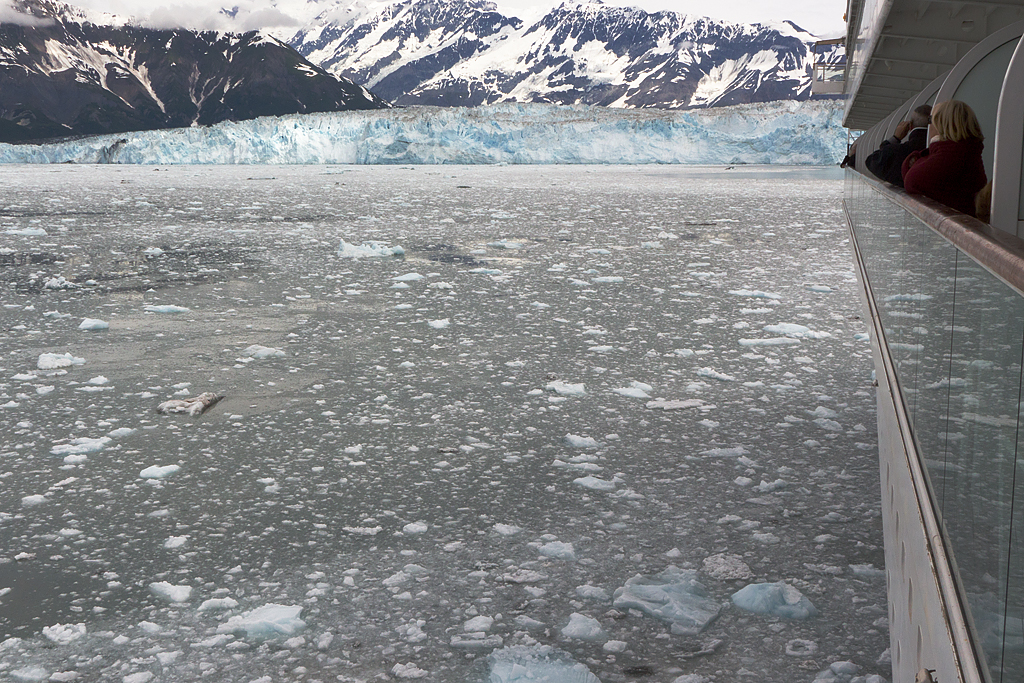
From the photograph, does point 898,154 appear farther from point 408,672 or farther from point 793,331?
point 408,672

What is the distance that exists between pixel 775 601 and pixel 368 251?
638cm

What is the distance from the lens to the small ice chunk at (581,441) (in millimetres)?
2943

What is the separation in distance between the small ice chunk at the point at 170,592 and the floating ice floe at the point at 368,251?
5.81m

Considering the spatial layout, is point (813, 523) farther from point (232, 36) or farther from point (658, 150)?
point (232, 36)

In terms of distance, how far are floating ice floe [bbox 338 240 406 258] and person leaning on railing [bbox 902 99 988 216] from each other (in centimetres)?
508

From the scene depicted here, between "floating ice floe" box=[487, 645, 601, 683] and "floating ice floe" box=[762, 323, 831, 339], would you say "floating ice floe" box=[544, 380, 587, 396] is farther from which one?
"floating ice floe" box=[487, 645, 601, 683]

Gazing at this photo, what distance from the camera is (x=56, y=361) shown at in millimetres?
3953

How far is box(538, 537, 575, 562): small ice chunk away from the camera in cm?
217

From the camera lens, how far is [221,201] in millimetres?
15062

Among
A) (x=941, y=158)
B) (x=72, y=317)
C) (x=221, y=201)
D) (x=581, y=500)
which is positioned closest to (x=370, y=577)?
(x=581, y=500)

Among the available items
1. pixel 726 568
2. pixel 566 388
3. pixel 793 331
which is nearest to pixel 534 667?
pixel 726 568

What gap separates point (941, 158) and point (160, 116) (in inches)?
7228

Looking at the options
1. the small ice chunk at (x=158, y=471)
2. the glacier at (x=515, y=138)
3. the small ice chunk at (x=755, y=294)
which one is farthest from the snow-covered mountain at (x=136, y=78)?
the small ice chunk at (x=158, y=471)

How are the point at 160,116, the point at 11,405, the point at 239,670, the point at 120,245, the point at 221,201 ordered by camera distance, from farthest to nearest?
the point at 160,116, the point at 221,201, the point at 120,245, the point at 11,405, the point at 239,670
